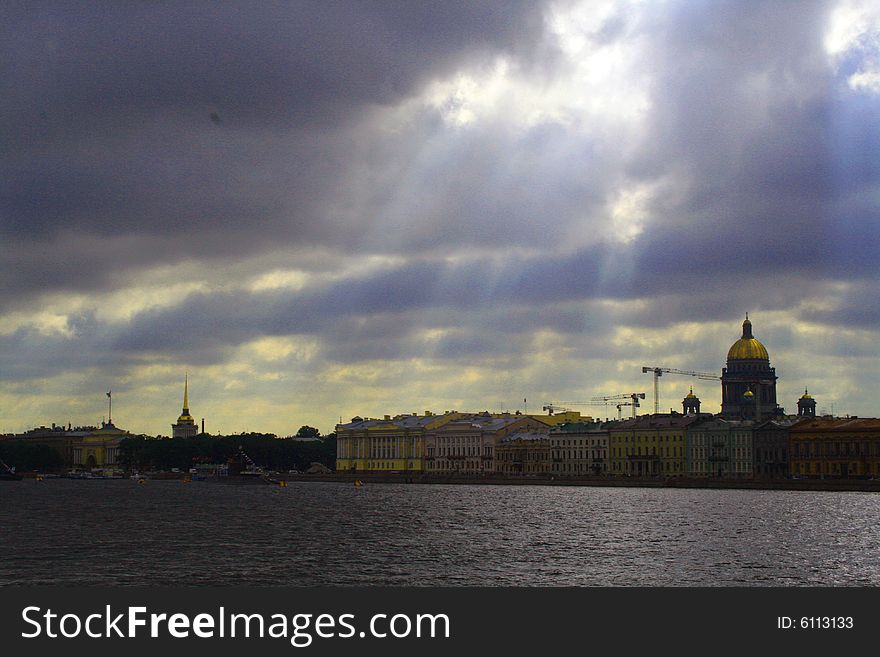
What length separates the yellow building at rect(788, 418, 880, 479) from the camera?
367 ft

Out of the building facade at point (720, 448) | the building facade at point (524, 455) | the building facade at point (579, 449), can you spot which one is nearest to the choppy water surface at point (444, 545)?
the building facade at point (720, 448)

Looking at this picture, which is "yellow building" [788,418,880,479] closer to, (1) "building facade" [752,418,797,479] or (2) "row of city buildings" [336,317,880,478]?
(2) "row of city buildings" [336,317,880,478]

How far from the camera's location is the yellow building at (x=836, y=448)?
367 feet

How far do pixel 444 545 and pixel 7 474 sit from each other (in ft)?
483

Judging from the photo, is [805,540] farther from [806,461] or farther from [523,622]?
[806,461]

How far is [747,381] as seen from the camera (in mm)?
156000

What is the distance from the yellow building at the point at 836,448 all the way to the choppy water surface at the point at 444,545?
138ft

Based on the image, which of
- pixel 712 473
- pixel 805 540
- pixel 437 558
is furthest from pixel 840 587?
pixel 712 473

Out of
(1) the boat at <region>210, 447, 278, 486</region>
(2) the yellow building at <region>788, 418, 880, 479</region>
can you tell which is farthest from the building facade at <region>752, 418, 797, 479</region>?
(1) the boat at <region>210, 447, 278, 486</region>

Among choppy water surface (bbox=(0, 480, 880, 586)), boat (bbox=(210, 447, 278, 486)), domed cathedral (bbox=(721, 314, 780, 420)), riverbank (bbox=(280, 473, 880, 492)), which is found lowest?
choppy water surface (bbox=(0, 480, 880, 586))

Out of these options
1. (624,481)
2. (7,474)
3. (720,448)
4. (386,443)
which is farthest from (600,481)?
(7,474)

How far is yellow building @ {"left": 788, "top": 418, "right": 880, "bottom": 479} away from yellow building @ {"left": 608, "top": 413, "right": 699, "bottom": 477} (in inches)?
552

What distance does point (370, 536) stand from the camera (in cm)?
4841

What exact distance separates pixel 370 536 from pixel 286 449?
4926 inches
